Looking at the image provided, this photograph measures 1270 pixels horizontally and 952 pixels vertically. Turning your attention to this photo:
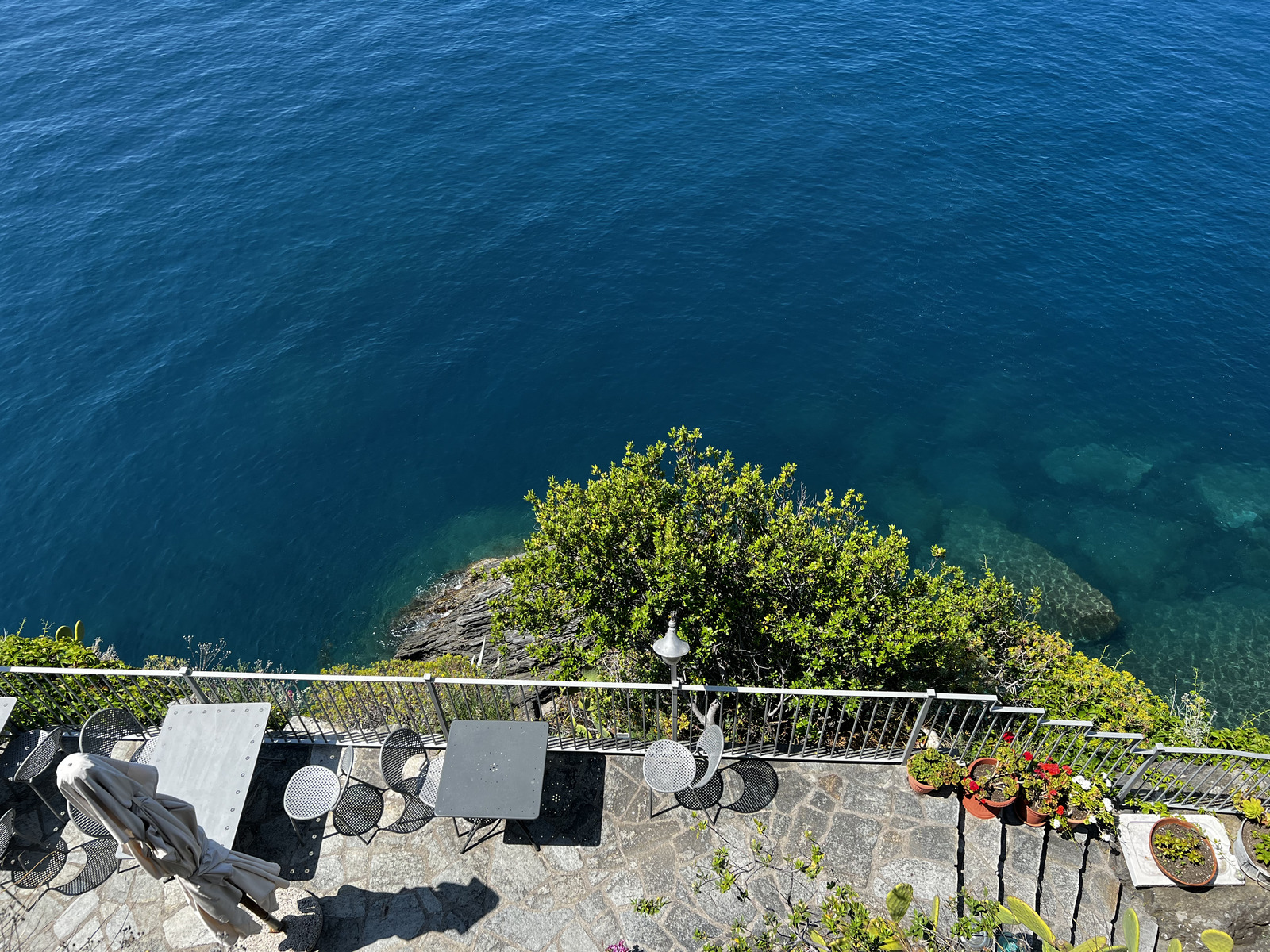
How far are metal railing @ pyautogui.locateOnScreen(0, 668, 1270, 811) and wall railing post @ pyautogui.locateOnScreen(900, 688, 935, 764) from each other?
24mm

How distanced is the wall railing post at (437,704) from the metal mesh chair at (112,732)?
3659 millimetres

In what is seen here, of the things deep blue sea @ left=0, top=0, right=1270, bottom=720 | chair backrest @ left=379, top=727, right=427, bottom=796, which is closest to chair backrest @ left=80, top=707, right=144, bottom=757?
chair backrest @ left=379, top=727, right=427, bottom=796

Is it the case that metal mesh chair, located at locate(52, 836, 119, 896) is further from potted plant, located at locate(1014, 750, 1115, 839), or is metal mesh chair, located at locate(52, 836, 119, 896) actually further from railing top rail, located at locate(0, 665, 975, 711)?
potted plant, located at locate(1014, 750, 1115, 839)

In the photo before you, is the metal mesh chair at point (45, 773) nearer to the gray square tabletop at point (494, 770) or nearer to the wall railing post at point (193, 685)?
the wall railing post at point (193, 685)

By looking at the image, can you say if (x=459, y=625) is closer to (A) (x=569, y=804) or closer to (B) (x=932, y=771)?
(A) (x=569, y=804)

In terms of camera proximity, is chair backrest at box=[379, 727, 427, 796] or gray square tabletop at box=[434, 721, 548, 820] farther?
chair backrest at box=[379, 727, 427, 796]

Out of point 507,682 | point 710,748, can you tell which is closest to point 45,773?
point 507,682

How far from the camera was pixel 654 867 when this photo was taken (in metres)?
9.93

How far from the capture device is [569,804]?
34.8 ft

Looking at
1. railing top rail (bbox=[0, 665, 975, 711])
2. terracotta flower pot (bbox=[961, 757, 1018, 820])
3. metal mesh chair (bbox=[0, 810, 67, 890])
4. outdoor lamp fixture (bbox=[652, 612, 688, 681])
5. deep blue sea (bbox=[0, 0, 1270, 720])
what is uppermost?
outdoor lamp fixture (bbox=[652, 612, 688, 681])

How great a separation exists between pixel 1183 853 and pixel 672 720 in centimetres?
661

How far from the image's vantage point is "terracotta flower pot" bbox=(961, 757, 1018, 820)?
10.2 meters

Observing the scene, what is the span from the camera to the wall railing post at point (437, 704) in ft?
34.0

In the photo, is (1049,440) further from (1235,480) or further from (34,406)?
(34,406)
